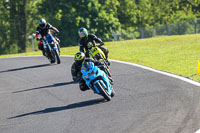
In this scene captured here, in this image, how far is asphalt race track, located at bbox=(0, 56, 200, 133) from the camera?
333 inches

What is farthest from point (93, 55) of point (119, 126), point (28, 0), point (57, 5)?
point (28, 0)

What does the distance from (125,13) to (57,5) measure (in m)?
13.8

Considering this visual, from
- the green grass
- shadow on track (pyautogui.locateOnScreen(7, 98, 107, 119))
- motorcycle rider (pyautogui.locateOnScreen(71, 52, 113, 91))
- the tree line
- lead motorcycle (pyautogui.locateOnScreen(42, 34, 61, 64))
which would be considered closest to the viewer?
shadow on track (pyautogui.locateOnScreen(7, 98, 107, 119))

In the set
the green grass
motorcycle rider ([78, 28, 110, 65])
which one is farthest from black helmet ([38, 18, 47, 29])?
motorcycle rider ([78, 28, 110, 65])

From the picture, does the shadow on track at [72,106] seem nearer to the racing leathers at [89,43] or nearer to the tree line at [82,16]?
the racing leathers at [89,43]

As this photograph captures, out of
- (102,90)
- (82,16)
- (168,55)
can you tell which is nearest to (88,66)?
(102,90)

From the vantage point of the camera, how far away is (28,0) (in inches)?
2244

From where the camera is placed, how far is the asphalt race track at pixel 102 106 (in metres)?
8.46

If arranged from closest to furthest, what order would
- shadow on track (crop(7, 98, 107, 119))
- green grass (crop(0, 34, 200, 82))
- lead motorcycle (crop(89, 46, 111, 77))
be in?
shadow on track (crop(7, 98, 107, 119)) < lead motorcycle (crop(89, 46, 111, 77)) < green grass (crop(0, 34, 200, 82))

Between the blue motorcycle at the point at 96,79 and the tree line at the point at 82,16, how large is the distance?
36.4m

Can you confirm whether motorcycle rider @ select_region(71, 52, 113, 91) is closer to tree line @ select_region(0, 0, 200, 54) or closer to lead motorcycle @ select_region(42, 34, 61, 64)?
lead motorcycle @ select_region(42, 34, 61, 64)

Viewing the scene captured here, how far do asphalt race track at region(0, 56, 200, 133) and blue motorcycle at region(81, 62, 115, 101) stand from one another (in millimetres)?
319


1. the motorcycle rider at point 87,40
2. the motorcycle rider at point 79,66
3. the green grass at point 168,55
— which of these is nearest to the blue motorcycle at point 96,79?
the motorcycle rider at point 79,66

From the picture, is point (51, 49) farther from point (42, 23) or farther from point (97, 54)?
point (97, 54)
